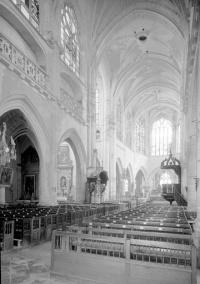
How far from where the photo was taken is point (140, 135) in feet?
144

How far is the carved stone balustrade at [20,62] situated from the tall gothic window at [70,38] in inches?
183

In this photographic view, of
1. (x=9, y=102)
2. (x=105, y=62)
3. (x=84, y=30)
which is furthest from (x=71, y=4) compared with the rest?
(x=9, y=102)

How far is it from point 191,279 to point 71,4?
64.2ft

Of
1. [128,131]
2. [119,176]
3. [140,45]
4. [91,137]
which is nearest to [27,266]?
[91,137]

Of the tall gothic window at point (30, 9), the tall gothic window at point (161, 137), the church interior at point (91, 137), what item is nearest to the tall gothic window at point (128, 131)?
the church interior at point (91, 137)

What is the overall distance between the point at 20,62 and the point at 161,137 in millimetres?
35764

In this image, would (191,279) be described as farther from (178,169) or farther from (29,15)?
(178,169)

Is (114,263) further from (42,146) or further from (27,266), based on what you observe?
(42,146)

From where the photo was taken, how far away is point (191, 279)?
4.34 meters

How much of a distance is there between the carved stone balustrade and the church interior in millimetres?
69

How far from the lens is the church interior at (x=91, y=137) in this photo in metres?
5.30

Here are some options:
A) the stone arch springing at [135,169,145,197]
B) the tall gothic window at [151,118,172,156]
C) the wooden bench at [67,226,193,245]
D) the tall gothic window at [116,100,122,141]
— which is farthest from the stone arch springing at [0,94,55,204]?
the tall gothic window at [151,118,172,156]

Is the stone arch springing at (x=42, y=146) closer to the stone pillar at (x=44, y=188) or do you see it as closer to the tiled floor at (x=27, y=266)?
the stone pillar at (x=44, y=188)

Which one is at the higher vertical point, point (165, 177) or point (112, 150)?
point (112, 150)
